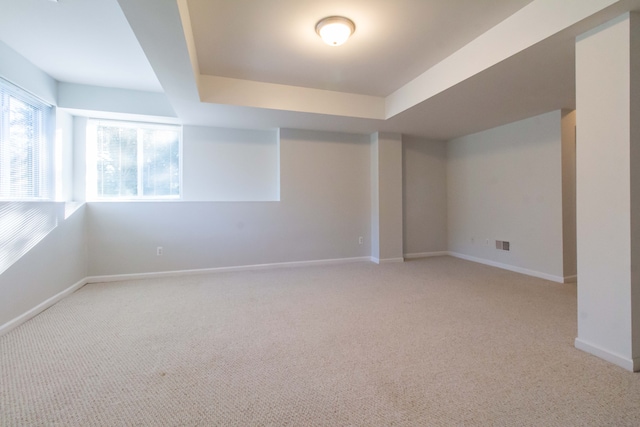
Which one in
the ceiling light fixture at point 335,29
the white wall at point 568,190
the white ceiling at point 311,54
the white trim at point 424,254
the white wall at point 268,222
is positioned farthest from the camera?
the white trim at point 424,254

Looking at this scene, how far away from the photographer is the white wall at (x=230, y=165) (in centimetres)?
433

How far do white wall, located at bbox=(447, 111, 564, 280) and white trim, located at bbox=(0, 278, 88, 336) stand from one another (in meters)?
5.98

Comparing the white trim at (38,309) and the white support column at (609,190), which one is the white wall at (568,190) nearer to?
the white support column at (609,190)

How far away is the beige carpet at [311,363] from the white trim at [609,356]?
7 cm

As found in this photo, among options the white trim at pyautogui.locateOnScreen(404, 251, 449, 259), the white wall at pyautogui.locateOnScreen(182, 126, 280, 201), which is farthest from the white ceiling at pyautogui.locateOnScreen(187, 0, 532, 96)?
the white trim at pyautogui.locateOnScreen(404, 251, 449, 259)

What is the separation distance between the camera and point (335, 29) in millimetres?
2240

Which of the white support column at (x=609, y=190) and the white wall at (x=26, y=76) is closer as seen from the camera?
the white support column at (x=609, y=190)

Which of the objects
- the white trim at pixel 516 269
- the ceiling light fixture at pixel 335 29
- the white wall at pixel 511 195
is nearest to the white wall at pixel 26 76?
the ceiling light fixture at pixel 335 29

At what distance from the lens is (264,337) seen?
7.09 feet

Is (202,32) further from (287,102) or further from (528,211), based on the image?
(528,211)

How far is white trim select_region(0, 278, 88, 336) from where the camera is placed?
7.43ft

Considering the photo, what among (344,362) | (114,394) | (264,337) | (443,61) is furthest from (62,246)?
(443,61)

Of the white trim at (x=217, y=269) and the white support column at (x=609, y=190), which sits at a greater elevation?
the white support column at (x=609, y=190)

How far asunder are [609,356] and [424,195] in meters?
3.86
